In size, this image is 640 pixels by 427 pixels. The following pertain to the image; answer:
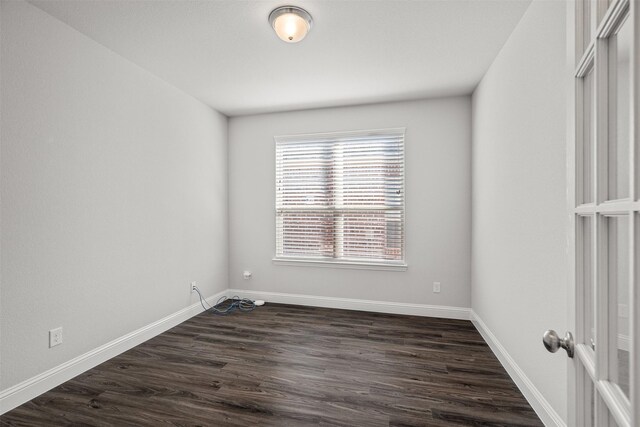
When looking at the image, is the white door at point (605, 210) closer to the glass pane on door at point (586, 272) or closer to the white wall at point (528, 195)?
the glass pane on door at point (586, 272)

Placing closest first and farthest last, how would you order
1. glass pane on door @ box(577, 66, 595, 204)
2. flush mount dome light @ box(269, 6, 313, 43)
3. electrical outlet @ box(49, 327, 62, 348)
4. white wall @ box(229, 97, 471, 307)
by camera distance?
glass pane on door @ box(577, 66, 595, 204) < flush mount dome light @ box(269, 6, 313, 43) < electrical outlet @ box(49, 327, 62, 348) < white wall @ box(229, 97, 471, 307)

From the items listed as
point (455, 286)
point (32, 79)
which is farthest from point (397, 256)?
point (32, 79)

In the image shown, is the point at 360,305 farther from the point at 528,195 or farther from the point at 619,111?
the point at 619,111

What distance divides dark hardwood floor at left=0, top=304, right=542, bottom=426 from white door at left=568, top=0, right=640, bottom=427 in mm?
1303

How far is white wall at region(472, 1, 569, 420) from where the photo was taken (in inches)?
62.7

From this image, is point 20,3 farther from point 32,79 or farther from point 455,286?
point 455,286

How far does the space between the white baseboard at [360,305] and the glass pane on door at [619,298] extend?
3.06 meters

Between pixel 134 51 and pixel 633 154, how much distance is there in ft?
10.1

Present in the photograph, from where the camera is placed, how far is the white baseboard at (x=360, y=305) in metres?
3.45

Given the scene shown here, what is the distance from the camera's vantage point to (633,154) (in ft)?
1.65

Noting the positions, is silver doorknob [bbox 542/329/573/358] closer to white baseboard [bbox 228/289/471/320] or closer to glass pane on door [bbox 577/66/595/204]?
glass pane on door [bbox 577/66/595/204]

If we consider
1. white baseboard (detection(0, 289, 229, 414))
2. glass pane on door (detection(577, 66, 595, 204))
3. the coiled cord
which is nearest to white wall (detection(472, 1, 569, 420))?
glass pane on door (detection(577, 66, 595, 204))

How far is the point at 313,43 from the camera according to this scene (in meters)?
2.37

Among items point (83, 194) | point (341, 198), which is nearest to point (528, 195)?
point (341, 198)
